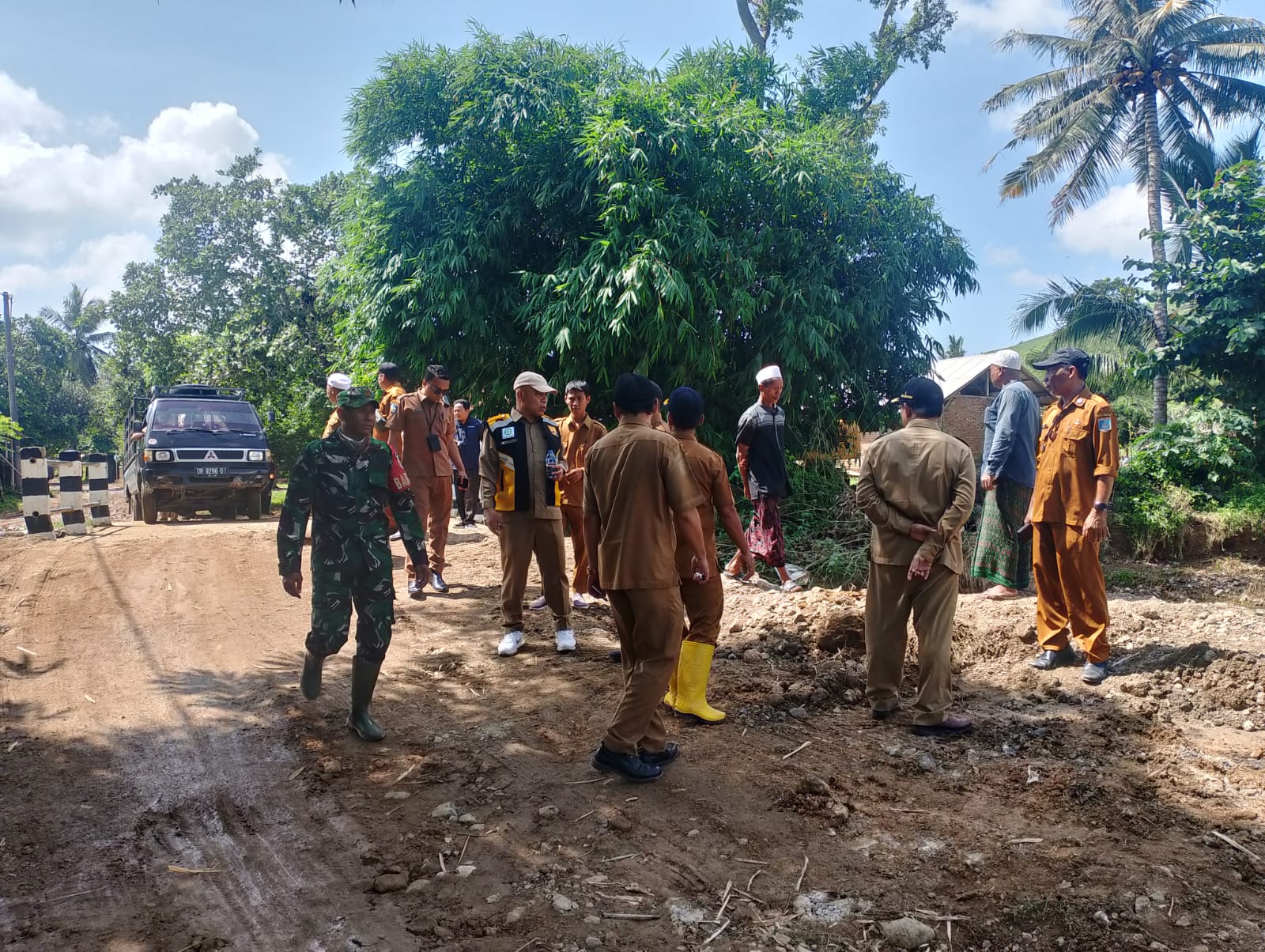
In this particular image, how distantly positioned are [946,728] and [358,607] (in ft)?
10.4

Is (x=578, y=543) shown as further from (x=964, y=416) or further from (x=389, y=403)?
(x=964, y=416)

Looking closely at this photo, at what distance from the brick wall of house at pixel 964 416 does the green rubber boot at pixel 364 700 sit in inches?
845

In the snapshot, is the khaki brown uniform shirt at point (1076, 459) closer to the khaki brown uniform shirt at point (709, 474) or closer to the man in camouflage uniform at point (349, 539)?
the khaki brown uniform shirt at point (709, 474)

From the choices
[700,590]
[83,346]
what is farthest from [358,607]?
[83,346]

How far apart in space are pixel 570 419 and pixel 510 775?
346 centimetres

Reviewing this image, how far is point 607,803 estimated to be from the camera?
3633 millimetres

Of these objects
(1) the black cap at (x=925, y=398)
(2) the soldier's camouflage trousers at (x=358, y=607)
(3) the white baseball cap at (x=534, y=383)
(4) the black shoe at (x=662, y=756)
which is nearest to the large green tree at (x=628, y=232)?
(3) the white baseball cap at (x=534, y=383)

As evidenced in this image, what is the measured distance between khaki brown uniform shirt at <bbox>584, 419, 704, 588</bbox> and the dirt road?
0.97 m

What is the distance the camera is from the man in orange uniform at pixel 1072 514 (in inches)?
199

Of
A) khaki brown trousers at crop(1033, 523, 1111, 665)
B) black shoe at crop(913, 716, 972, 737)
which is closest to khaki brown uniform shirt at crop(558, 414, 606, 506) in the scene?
black shoe at crop(913, 716, 972, 737)

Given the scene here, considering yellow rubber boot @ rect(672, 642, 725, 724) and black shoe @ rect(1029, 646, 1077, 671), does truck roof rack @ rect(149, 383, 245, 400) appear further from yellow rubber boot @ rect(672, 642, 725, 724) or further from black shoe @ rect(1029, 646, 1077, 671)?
black shoe @ rect(1029, 646, 1077, 671)

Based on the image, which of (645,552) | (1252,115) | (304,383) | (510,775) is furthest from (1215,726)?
(1252,115)

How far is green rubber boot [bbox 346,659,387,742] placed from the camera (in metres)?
4.23

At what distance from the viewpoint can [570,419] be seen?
682 cm
